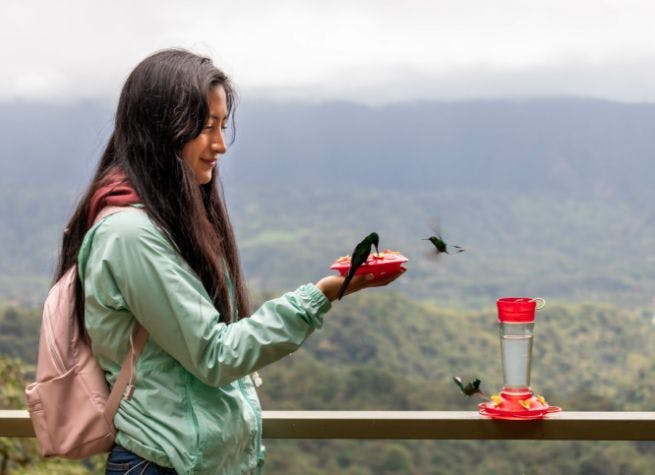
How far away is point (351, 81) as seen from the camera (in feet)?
193

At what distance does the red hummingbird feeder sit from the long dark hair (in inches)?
25.1

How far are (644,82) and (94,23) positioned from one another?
34.8 m

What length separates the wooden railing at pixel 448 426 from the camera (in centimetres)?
208

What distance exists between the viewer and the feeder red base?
2062 mm

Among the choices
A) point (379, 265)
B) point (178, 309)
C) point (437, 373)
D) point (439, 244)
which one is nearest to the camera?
point (178, 309)

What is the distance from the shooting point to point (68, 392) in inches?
66.2

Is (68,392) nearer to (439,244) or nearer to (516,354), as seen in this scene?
(439,244)

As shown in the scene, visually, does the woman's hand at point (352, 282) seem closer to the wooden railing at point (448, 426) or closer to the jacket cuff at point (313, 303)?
the jacket cuff at point (313, 303)

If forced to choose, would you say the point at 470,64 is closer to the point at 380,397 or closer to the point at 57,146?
the point at 57,146

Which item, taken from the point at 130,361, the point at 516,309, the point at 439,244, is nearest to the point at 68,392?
the point at 130,361

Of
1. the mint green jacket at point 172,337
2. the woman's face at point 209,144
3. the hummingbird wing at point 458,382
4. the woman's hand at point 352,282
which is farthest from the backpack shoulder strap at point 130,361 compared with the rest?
the hummingbird wing at point 458,382

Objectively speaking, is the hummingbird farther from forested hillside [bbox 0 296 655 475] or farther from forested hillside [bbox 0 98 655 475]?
forested hillside [bbox 0 296 655 475]

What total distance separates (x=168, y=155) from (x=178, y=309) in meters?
0.27

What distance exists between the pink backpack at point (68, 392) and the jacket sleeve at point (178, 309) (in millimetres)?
122
